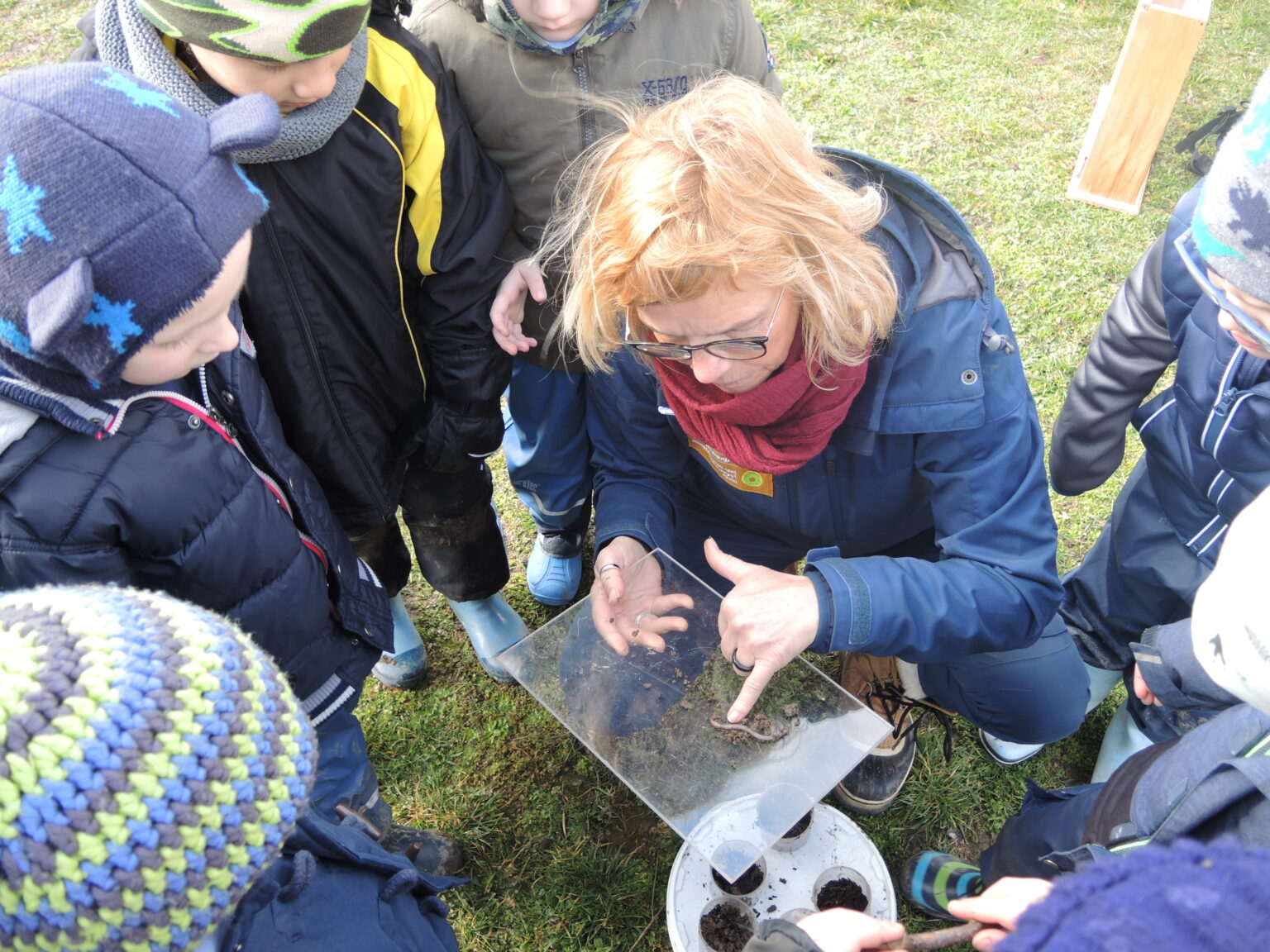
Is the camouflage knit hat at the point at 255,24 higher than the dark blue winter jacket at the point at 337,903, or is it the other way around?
the camouflage knit hat at the point at 255,24

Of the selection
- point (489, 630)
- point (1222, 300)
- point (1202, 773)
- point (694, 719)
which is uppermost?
point (1222, 300)

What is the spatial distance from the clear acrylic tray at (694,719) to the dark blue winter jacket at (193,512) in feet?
1.43

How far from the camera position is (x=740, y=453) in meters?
1.71

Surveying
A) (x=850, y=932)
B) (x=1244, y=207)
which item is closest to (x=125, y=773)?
(x=850, y=932)

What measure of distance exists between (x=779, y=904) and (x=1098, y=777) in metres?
0.91

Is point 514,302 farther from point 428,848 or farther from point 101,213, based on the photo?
point 428,848

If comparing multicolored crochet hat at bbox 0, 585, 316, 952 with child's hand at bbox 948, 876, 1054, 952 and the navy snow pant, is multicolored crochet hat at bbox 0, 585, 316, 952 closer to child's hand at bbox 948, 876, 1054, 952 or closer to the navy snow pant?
child's hand at bbox 948, 876, 1054, 952

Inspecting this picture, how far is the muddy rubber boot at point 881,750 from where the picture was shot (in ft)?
7.05

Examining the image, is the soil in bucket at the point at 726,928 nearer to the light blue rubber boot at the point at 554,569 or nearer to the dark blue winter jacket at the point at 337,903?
the dark blue winter jacket at the point at 337,903

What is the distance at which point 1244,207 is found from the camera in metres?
1.30

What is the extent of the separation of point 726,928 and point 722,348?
1.10 meters

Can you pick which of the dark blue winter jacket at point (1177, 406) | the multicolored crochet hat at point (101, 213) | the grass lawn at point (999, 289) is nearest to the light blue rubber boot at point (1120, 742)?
the grass lawn at point (999, 289)

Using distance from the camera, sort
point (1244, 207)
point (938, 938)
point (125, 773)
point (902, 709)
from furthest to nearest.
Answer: point (902, 709) → point (1244, 207) → point (938, 938) → point (125, 773)

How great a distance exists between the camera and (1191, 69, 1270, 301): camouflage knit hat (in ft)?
4.19
